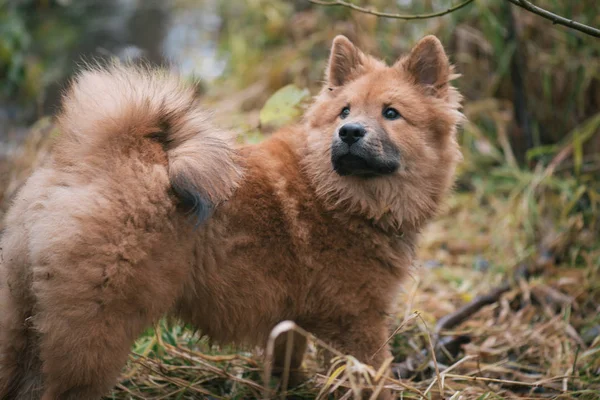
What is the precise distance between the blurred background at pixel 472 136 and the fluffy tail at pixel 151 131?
0.98ft

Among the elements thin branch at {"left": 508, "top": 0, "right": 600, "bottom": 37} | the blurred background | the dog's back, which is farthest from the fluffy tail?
thin branch at {"left": 508, "top": 0, "right": 600, "bottom": 37}

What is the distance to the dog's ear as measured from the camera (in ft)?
11.1

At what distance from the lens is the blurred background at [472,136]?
141 inches

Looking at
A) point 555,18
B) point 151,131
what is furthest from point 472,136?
point 151,131

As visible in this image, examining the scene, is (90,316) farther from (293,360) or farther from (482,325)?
(482,325)

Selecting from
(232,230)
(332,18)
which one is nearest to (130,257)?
(232,230)

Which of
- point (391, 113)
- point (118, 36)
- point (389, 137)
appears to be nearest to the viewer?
point (389, 137)

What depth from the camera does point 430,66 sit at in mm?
3273

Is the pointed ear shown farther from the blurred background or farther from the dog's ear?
the blurred background

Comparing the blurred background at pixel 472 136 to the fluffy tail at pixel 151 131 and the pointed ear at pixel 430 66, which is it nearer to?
the fluffy tail at pixel 151 131

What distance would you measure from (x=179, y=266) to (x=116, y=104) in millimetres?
798

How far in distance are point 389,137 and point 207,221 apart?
111 cm

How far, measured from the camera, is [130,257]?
234 centimetres

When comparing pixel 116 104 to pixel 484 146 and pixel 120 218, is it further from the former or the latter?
pixel 484 146
